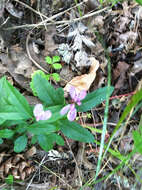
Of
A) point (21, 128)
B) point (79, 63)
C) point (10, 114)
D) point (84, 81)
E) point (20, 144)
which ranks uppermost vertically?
point (79, 63)

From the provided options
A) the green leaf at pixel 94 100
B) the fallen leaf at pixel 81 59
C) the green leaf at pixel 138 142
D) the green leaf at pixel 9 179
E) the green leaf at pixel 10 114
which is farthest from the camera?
the fallen leaf at pixel 81 59

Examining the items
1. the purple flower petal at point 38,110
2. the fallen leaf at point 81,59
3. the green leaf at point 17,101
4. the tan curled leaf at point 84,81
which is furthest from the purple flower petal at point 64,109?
the fallen leaf at point 81,59

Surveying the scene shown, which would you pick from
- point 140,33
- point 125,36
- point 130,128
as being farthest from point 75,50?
point 130,128

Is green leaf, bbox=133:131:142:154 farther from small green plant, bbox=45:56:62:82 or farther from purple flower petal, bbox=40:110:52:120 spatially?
small green plant, bbox=45:56:62:82

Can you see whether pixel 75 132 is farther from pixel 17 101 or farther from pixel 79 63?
pixel 79 63

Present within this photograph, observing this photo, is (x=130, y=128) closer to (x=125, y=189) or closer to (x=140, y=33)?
(x=125, y=189)

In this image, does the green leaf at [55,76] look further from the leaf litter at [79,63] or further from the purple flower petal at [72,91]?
the purple flower petal at [72,91]

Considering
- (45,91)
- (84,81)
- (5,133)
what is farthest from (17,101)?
(84,81)

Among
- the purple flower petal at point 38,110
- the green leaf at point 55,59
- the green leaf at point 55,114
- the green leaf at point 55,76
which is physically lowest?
the green leaf at point 55,114
